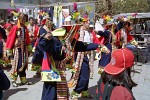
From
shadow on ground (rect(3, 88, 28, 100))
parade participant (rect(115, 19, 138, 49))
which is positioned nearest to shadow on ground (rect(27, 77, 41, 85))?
shadow on ground (rect(3, 88, 28, 100))

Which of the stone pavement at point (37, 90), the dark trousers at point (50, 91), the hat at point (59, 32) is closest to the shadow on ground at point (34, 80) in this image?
the stone pavement at point (37, 90)

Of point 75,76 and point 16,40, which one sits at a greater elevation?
point 16,40

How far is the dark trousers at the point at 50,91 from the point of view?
4.12 metres

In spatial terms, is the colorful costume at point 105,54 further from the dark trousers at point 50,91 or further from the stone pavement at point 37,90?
the dark trousers at point 50,91

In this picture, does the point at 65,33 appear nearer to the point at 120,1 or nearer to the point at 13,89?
the point at 13,89

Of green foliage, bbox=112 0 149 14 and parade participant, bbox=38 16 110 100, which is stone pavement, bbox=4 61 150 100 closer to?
parade participant, bbox=38 16 110 100

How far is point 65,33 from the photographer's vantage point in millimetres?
4195

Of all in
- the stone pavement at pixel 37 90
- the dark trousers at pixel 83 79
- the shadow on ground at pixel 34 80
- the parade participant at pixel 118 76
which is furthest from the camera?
the shadow on ground at pixel 34 80

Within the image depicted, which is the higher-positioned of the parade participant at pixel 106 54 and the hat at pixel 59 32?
the hat at pixel 59 32

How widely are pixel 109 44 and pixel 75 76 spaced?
2092 mm

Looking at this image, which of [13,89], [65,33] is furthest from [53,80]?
[13,89]

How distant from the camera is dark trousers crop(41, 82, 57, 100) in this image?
13.5ft

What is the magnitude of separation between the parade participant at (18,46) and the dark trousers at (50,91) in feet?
9.14

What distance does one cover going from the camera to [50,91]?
4160 mm
